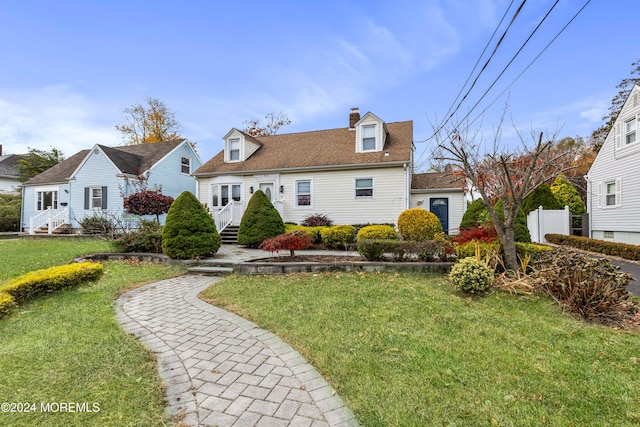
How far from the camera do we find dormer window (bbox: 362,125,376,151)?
15.2 metres

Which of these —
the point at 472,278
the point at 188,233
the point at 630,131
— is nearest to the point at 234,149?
the point at 188,233

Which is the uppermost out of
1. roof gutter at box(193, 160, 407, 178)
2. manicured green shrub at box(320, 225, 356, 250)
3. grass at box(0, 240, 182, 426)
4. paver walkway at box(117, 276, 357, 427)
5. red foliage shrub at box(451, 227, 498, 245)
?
roof gutter at box(193, 160, 407, 178)

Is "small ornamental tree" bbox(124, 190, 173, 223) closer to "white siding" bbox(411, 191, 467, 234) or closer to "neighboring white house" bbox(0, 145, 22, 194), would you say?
"white siding" bbox(411, 191, 467, 234)

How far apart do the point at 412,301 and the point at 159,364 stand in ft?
12.3

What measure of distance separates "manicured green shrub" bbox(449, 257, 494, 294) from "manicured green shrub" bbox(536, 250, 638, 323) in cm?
96

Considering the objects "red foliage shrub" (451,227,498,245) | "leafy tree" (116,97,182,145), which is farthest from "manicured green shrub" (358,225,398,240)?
"leafy tree" (116,97,182,145)

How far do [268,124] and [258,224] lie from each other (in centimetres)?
1902

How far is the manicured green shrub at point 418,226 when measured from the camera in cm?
1066

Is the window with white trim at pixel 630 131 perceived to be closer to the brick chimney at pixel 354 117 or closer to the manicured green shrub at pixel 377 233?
the manicured green shrub at pixel 377 233

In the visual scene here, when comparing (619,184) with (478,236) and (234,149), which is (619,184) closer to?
(478,236)

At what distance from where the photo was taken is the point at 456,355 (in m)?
3.23

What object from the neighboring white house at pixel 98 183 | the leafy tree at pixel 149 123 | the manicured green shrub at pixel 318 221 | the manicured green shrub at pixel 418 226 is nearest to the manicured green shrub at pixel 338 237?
the manicured green shrub at pixel 418 226

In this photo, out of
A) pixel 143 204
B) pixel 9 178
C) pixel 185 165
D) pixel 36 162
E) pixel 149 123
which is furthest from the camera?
pixel 149 123

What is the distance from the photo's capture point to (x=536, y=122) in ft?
30.1
